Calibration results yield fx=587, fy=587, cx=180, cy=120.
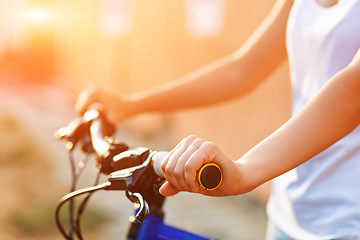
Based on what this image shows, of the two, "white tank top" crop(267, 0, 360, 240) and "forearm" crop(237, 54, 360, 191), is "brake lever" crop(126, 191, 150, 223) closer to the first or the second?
"forearm" crop(237, 54, 360, 191)

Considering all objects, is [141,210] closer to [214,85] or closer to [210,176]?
[210,176]

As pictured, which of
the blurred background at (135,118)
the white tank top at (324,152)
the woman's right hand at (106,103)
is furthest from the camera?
the blurred background at (135,118)

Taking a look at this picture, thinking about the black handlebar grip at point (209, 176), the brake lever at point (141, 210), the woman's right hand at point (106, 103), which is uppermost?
the woman's right hand at point (106, 103)

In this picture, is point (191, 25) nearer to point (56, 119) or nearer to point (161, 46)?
point (161, 46)

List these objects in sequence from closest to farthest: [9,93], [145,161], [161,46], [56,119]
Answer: [145,161] → [161,46] → [56,119] → [9,93]

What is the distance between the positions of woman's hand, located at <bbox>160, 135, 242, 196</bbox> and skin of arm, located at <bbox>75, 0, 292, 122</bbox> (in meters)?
0.75

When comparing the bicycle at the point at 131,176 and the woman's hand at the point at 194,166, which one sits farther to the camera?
the bicycle at the point at 131,176

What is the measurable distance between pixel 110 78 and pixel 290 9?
31.7 ft

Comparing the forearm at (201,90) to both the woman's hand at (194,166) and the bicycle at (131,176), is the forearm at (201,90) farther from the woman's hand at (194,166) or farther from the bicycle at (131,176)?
the woman's hand at (194,166)

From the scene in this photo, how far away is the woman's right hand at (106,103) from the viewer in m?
1.80

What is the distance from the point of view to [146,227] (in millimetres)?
1522

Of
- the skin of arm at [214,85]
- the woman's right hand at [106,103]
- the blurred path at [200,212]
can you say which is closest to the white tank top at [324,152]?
the skin of arm at [214,85]

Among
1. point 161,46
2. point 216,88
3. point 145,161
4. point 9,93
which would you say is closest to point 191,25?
point 161,46

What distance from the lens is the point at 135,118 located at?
9891 mm
